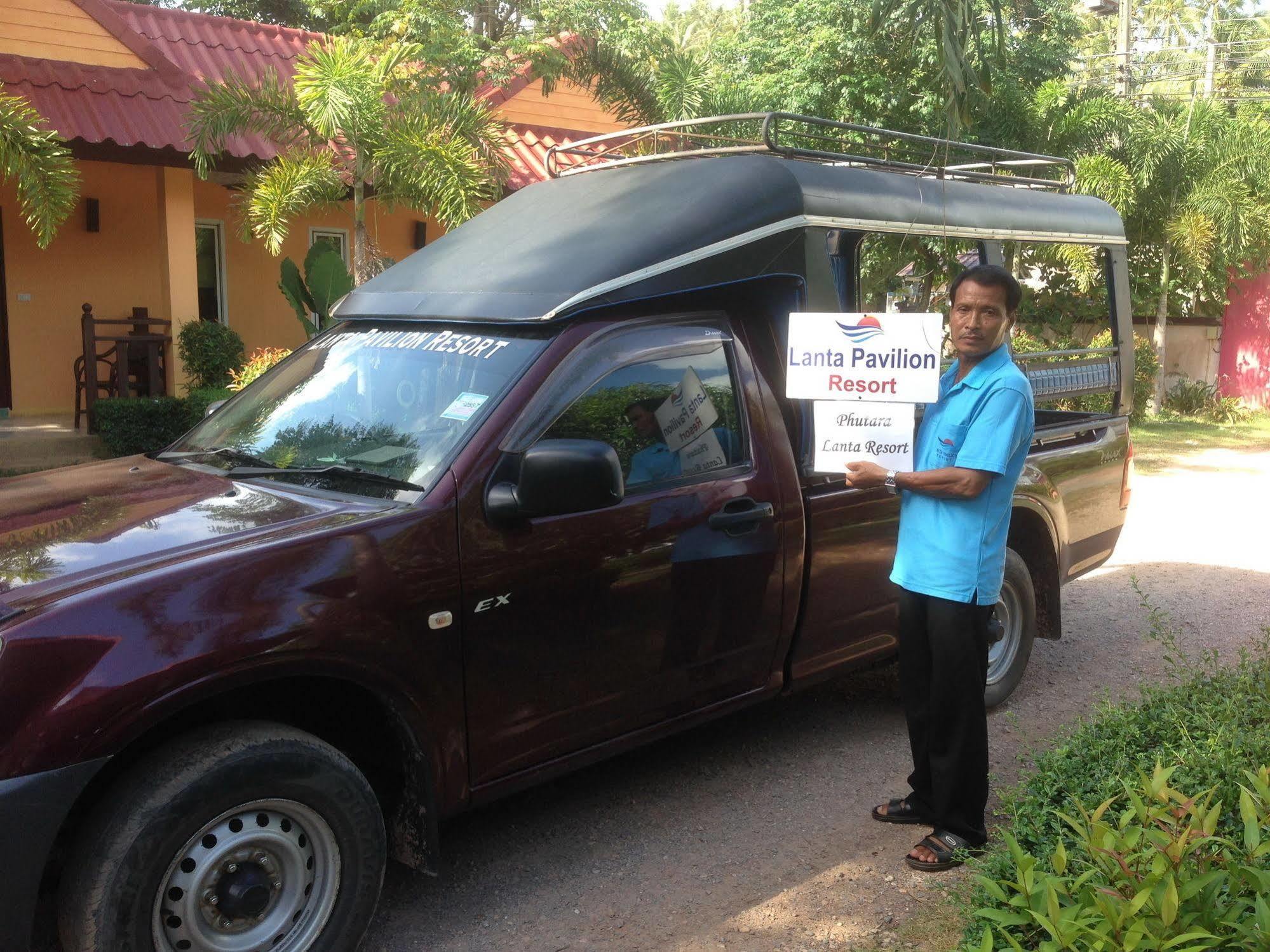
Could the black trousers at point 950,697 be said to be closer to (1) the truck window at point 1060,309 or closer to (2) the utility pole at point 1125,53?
(1) the truck window at point 1060,309

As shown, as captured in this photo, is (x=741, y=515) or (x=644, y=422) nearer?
(x=644, y=422)

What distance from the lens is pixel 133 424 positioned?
10883mm

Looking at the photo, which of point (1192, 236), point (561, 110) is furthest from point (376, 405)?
point (1192, 236)

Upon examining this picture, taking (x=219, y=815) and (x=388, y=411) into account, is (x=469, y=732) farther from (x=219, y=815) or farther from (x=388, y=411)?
(x=388, y=411)

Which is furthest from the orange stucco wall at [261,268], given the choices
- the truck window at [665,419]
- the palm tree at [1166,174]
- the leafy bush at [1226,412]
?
the leafy bush at [1226,412]

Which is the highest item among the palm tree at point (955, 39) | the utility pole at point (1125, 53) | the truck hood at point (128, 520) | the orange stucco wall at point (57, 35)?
the utility pole at point (1125, 53)

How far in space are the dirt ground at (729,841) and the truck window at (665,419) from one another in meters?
1.35

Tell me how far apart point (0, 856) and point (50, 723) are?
0.31 meters

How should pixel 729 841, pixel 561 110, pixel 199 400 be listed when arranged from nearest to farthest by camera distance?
1. pixel 729 841
2. pixel 199 400
3. pixel 561 110

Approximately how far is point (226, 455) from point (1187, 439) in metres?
15.7

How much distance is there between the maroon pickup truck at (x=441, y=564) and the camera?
2.84m

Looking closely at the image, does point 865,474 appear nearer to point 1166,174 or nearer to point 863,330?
point 863,330

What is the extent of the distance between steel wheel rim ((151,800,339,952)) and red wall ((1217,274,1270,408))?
2110 cm

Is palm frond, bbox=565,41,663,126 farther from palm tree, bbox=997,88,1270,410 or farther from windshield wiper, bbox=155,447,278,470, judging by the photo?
windshield wiper, bbox=155,447,278,470
